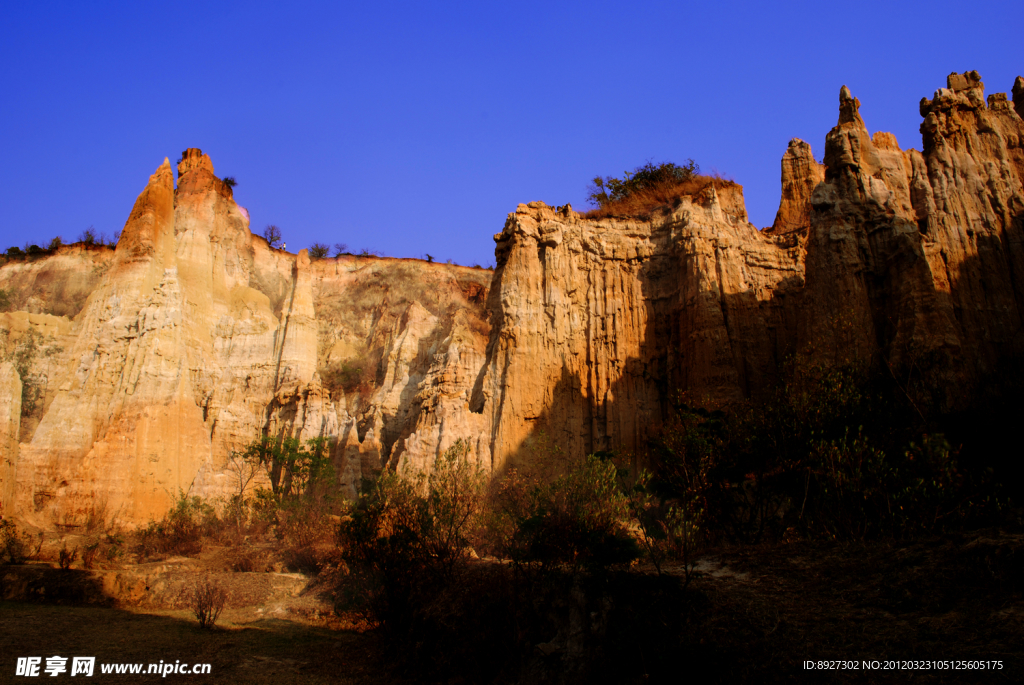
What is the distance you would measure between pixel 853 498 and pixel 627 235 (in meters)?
14.8

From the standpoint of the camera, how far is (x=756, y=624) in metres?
8.60

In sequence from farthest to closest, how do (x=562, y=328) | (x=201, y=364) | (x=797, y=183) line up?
(x=201, y=364)
(x=797, y=183)
(x=562, y=328)

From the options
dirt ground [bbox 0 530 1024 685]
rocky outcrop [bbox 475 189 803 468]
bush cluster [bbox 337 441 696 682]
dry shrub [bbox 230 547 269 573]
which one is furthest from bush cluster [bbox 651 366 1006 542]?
dry shrub [bbox 230 547 269 573]

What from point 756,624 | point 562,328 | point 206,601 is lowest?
point 206,601

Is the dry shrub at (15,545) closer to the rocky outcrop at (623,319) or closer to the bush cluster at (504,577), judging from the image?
the bush cluster at (504,577)

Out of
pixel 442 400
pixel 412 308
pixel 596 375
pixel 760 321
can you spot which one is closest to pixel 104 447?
pixel 442 400

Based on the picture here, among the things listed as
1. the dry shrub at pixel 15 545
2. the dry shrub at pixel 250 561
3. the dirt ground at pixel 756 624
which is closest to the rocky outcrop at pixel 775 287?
the dirt ground at pixel 756 624

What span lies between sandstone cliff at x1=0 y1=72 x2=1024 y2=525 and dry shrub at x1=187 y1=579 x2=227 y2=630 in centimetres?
620

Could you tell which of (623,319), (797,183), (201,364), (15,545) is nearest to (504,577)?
(623,319)

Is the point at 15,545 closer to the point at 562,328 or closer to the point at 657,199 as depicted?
the point at 562,328

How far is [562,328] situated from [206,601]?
46.8 feet

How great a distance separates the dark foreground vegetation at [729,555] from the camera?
8.19 m

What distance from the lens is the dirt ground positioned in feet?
24.4

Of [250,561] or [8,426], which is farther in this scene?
[8,426]
